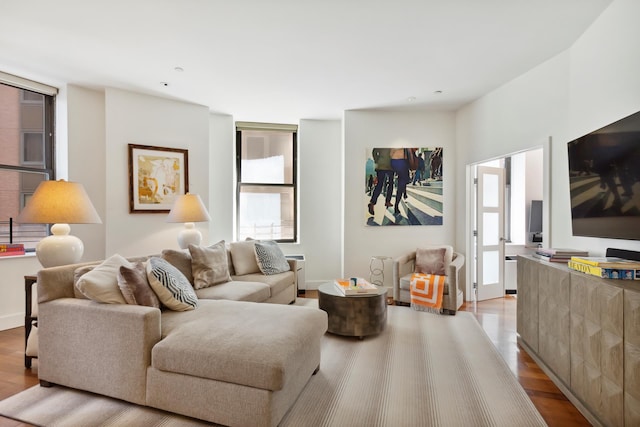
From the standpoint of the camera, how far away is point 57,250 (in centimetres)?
268

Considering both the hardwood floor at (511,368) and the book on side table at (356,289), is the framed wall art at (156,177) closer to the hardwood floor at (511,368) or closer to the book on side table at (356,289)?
the hardwood floor at (511,368)

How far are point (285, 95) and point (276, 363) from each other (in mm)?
3424

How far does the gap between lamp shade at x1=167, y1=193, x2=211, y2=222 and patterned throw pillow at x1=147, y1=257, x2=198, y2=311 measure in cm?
146

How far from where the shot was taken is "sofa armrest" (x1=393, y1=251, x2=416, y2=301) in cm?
435

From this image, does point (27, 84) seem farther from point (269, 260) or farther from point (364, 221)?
point (364, 221)

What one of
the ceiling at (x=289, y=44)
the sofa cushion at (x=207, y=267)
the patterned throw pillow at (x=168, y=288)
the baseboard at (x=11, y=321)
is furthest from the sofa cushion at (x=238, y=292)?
the ceiling at (x=289, y=44)

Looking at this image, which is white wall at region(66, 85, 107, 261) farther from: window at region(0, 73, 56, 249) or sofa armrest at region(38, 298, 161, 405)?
sofa armrest at region(38, 298, 161, 405)

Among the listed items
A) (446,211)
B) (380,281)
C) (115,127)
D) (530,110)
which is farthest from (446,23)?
(115,127)

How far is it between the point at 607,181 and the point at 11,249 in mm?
5401

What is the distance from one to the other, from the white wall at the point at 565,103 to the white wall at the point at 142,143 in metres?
3.78

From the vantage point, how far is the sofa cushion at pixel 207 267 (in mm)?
3408

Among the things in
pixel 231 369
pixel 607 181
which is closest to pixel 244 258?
pixel 231 369

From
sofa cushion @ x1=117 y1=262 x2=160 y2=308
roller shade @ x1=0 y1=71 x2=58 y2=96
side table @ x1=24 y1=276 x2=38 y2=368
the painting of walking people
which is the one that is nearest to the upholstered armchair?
the painting of walking people

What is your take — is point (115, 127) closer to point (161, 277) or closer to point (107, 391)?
point (161, 277)
